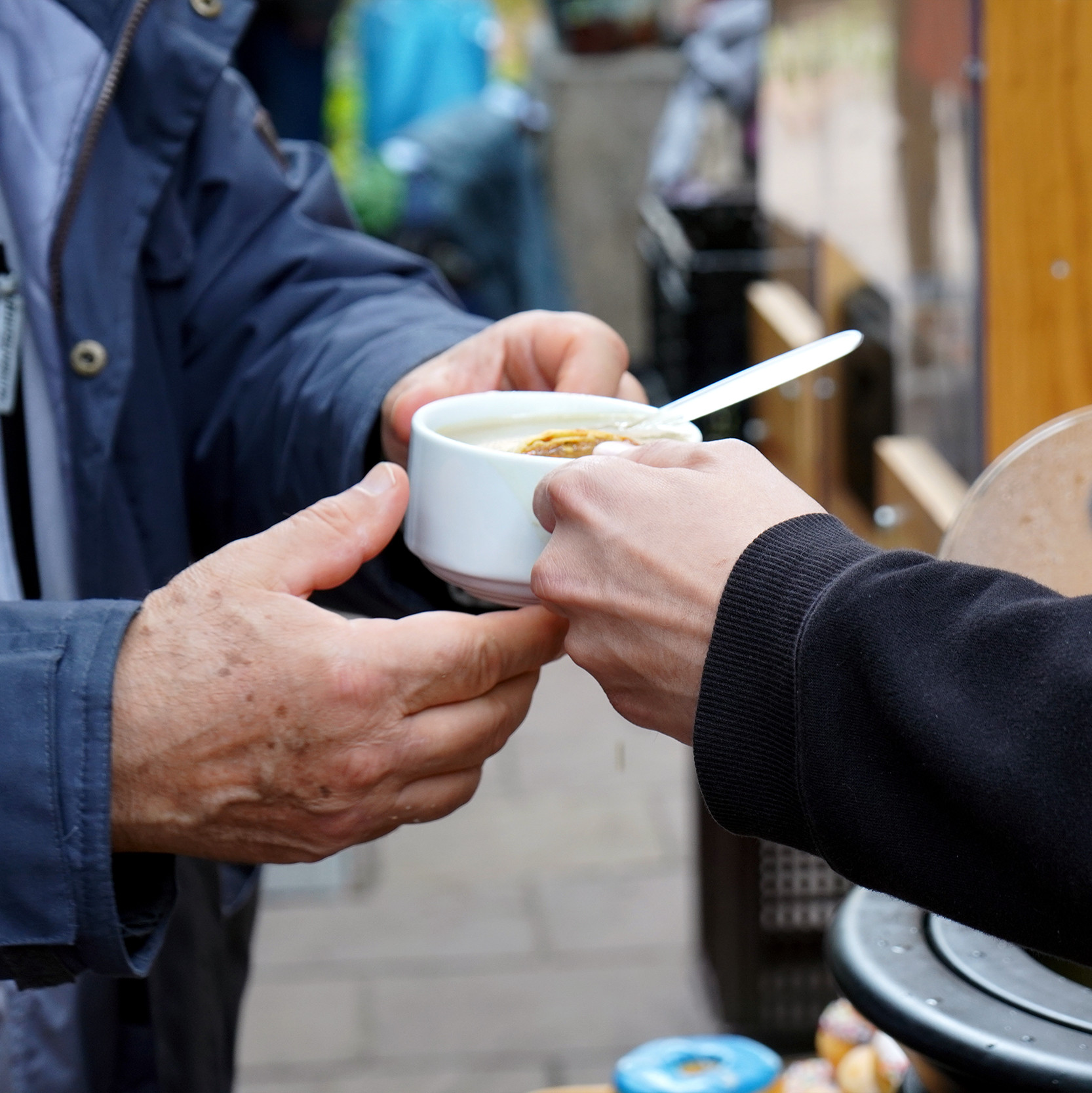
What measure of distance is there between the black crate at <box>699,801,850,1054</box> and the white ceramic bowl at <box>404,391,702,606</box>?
1811 mm

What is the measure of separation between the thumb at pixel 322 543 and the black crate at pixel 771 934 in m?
1.83

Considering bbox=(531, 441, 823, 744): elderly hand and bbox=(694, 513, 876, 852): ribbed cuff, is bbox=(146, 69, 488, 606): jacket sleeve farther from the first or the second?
bbox=(694, 513, 876, 852): ribbed cuff

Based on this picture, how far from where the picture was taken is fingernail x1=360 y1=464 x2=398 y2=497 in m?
1.22

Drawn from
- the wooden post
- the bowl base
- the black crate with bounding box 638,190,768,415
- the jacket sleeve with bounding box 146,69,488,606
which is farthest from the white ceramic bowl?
the black crate with bounding box 638,190,768,415

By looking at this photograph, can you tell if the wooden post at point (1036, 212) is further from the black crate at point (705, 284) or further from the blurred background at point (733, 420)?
the black crate at point (705, 284)

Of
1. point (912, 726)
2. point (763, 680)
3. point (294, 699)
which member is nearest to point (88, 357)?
point (294, 699)

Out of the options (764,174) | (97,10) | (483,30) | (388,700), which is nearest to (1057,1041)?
(388,700)

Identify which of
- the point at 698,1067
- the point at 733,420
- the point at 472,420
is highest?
the point at 472,420

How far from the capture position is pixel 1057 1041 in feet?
3.64

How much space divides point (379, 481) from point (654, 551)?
289mm

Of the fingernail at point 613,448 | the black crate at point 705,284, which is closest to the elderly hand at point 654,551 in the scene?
the fingernail at point 613,448

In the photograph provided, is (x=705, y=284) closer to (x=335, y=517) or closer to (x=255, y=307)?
(x=255, y=307)

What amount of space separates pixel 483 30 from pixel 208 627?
7.59 m

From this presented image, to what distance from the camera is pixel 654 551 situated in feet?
3.53
